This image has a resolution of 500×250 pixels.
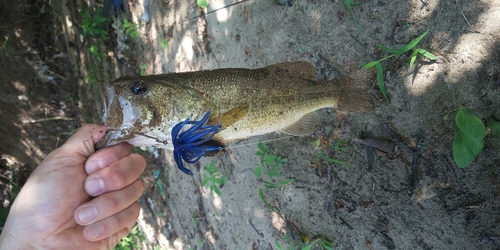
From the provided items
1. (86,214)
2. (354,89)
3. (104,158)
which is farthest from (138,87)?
(354,89)

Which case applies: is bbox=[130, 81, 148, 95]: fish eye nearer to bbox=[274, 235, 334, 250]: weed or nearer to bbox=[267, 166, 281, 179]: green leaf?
bbox=[267, 166, 281, 179]: green leaf

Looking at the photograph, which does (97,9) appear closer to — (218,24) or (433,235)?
(218,24)

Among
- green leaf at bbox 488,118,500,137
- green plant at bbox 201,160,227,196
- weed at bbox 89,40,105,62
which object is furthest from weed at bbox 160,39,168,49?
green leaf at bbox 488,118,500,137

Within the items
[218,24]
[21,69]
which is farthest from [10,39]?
[218,24]

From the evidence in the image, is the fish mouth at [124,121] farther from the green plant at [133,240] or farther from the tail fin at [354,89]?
the green plant at [133,240]

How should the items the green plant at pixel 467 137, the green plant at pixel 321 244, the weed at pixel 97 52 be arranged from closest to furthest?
the green plant at pixel 467 137 → the green plant at pixel 321 244 → the weed at pixel 97 52

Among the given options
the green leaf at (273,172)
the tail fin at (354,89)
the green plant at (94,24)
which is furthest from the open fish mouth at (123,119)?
the green plant at (94,24)

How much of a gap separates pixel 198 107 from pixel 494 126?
2.41 m

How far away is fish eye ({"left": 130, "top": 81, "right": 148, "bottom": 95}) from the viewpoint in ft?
7.88

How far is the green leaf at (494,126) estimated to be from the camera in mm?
2707

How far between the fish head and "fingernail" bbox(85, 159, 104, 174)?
20.3 inches

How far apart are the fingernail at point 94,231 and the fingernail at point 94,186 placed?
0.28 meters

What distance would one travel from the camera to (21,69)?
7.00 metres

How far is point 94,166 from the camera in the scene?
2875 millimetres
